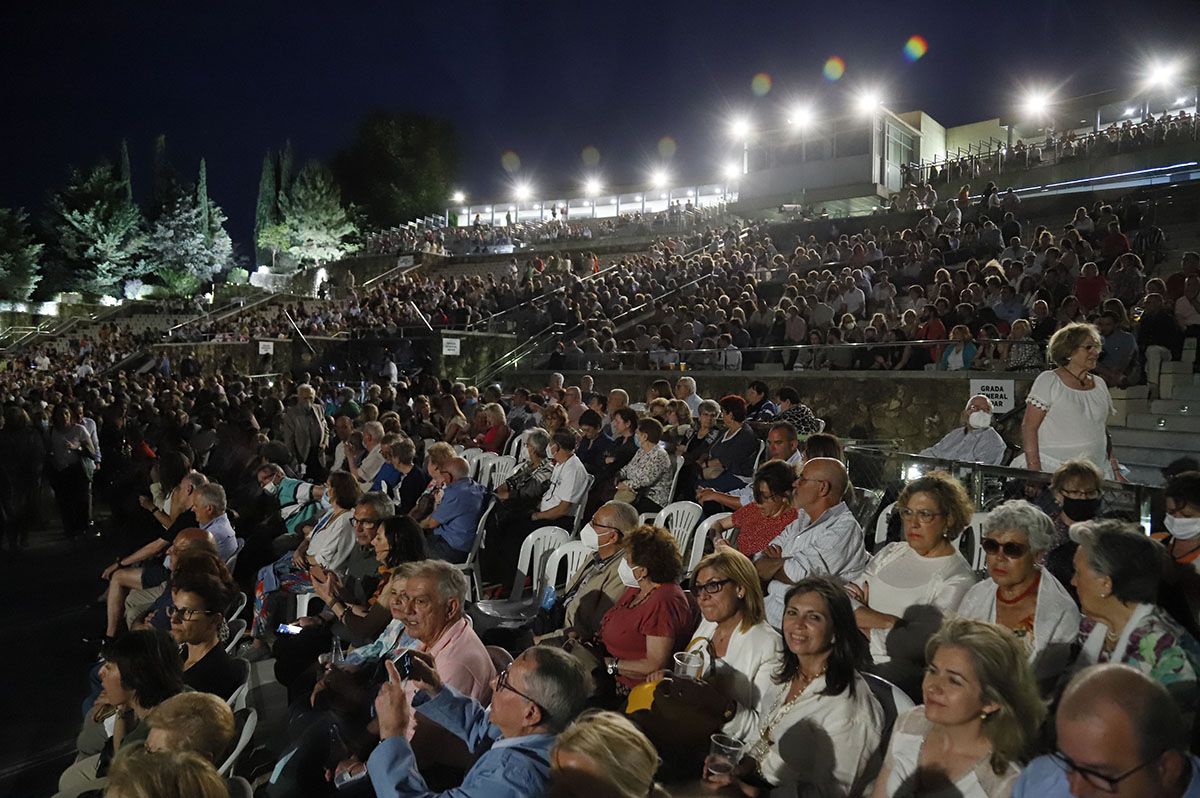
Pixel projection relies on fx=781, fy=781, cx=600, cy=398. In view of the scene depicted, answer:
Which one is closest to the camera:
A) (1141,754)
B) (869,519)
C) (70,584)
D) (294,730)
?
(1141,754)

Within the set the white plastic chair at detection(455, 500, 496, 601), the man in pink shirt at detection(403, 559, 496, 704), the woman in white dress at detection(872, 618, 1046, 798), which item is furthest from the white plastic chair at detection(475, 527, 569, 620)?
the woman in white dress at detection(872, 618, 1046, 798)

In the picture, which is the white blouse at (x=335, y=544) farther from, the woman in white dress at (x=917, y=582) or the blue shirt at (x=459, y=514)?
the woman in white dress at (x=917, y=582)

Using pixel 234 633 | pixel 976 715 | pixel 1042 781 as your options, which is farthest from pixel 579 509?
pixel 1042 781

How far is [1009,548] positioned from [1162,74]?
130 ft

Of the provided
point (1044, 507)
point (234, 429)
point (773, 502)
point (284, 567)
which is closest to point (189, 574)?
point (284, 567)

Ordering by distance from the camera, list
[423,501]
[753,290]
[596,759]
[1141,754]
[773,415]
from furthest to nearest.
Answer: [753,290] → [773,415] → [423,501] → [596,759] → [1141,754]

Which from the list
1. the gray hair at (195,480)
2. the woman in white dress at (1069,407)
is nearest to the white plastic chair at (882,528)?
the woman in white dress at (1069,407)

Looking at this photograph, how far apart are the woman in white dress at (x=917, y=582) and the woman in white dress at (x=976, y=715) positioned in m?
0.99

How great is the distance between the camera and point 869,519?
5.21 metres

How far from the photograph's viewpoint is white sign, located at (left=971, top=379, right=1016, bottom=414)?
24.6 ft

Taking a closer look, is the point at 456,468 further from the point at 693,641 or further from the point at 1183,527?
the point at 1183,527

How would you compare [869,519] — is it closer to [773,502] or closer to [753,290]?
[773,502]

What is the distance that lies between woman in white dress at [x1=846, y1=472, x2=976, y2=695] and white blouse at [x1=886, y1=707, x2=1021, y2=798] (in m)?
0.87

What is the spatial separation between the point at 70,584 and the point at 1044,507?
7.90 metres
